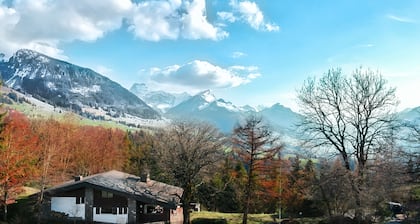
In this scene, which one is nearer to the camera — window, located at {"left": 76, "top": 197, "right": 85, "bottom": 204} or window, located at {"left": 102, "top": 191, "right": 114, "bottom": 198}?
window, located at {"left": 102, "top": 191, "right": 114, "bottom": 198}

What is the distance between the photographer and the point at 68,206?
42.8 m

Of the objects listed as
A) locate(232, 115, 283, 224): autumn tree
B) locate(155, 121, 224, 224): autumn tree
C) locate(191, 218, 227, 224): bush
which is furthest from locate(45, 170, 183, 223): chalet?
locate(232, 115, 283, 224): autumn tree

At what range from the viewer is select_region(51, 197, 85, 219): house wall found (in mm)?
42375

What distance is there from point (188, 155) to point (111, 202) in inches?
409

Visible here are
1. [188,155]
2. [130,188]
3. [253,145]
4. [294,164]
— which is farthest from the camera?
[294,164]

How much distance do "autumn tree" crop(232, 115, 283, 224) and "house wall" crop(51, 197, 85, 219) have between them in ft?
58.0

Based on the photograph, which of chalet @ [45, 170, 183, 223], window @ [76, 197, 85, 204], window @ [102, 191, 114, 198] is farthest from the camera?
window @ [76, 197, 85, 204]

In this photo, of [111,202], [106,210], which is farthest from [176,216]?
[106,210]

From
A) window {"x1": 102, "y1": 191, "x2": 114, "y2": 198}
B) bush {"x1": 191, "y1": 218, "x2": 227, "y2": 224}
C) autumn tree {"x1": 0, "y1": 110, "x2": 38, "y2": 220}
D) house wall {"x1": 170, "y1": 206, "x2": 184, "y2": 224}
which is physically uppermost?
autumn tree {"x1": 0, "y1": 110, "x2": 38, "y2": 220}

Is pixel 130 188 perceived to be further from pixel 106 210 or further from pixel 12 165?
pixel 12 165

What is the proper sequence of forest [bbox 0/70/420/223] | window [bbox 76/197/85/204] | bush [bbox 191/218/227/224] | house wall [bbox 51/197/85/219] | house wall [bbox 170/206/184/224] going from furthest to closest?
bush [bbox 191/218/227/224]
window [bbox 76/197/85/204]
house wall [bbox 170/206/184/224]
house wall [bbox 51/197/85/219]
forest [bbox 0/70/420/223]

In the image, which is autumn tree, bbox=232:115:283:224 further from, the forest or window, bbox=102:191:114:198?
window, bbox=102:191:114:198

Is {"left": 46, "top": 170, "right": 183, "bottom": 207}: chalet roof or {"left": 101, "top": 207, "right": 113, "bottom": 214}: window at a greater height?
{"left": 46, "top": 170, "right": 183, "bottom": 207}: chalet roof

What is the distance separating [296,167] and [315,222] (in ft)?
72.1
